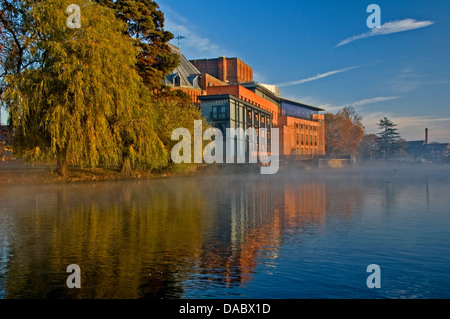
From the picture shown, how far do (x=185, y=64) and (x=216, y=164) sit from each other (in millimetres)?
44743

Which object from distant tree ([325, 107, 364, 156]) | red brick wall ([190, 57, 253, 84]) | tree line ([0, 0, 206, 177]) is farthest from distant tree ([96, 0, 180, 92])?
distant tree ([325, 107, 364, 156])

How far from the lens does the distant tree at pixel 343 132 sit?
15062cm

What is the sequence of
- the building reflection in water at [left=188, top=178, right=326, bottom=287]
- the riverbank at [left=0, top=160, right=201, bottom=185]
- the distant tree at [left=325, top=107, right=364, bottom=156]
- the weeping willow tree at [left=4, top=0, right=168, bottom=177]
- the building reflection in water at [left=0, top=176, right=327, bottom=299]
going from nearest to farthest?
the building reflection in water at [left=0, top=176, right=327, bottom=299]
the building reflection in water at [left=188, top=178, right=326, bottom=287]
the weeping willow tree at [left=4, top=0, right=168, bottom=177]
the riverbank at [left=0, top=160, right=201, bottom=185]
the distant tree at [left=325, top=107, right=364, bottom=156]

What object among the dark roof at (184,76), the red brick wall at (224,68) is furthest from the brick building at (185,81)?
the red brick wall at (224,68)

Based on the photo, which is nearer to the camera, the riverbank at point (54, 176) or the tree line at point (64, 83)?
the tree line at point (64, 83)

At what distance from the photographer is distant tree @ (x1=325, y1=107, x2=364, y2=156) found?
151m

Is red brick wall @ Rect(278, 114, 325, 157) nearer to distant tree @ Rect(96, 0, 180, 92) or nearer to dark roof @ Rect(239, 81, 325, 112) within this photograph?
dark roof @ Rect(239, 81, 325, 112)

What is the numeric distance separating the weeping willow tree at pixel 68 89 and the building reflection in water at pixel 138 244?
12304 mm

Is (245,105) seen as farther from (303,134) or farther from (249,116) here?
(303,134)

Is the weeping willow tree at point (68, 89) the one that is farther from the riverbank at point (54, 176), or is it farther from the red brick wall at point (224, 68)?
the red brick wall at point (224, 68)

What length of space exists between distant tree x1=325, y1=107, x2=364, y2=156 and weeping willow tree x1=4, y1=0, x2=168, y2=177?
12271cm

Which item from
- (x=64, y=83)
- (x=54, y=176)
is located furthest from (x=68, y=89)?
(x=54, y=176)
